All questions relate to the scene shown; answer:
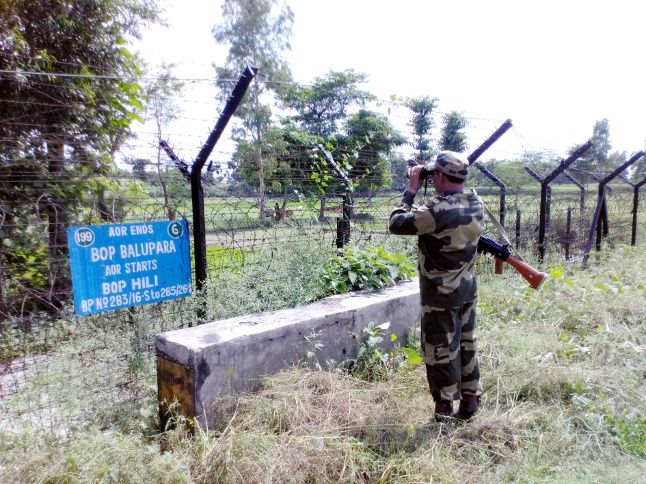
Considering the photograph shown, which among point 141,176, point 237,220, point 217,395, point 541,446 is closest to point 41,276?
point 141,176

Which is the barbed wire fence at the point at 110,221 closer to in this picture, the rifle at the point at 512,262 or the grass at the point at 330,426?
the grass at the point at 330,426

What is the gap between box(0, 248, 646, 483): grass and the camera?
6.86 feet

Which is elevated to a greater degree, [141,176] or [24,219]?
[141,176]

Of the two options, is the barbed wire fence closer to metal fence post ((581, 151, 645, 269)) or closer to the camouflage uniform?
the camouflage uniform

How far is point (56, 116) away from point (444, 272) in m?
4.18

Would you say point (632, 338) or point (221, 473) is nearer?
point (221, 473)

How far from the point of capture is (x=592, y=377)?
320cm

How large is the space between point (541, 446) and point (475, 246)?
124cm

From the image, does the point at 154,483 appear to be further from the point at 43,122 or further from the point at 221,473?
the point at 43,122

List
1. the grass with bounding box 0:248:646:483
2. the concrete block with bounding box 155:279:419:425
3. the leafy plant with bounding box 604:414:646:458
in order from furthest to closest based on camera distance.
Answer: the leafy plant with bounding box 604:414:646:458
the concrete block with bounding box 155:279:419:425
the grass with bounding box 0:248:646:483

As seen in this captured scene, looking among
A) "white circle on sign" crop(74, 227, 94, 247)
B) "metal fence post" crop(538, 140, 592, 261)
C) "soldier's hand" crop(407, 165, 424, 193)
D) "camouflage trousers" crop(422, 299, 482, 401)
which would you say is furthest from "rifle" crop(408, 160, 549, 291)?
"metal fence post" crop(538, 140, 592, 261)

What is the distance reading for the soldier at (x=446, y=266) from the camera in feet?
8.84

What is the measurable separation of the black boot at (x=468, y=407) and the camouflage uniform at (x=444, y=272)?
4cm

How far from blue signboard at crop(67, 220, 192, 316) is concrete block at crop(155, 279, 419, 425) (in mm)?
458
